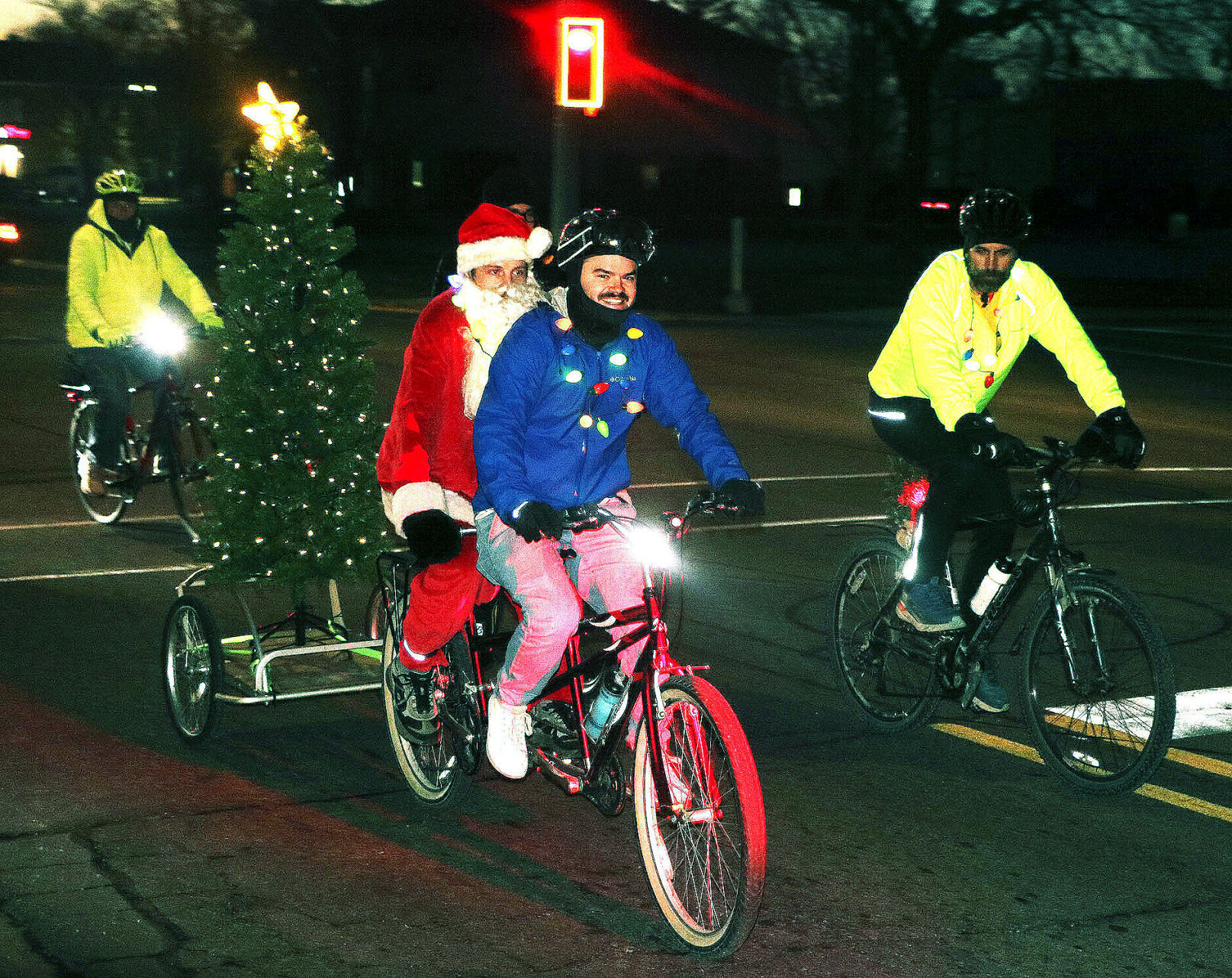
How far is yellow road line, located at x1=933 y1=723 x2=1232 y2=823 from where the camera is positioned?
18.4ft

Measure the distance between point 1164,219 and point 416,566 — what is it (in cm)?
5725

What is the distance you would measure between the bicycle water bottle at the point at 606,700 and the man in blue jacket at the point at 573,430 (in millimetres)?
45

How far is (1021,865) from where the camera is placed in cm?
507

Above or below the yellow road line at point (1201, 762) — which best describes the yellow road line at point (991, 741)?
below

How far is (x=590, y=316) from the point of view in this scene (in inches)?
189

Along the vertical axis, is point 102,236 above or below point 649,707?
above

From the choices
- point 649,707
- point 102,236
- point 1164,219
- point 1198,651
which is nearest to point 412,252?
point 1164,219

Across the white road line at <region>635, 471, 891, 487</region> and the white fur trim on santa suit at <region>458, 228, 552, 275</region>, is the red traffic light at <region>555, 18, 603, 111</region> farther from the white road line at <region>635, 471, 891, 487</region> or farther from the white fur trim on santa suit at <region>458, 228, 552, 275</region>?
the white fur trim on santa suit at <region>458, 228, 552, 275</region>

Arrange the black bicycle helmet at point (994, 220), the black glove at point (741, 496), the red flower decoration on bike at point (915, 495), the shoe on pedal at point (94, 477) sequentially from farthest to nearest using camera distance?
1. the shoe on pedal at point (94, 477)
2. the red flower decoration on bike at point (915, 495)
3. the black bicycle helmet at point (994, 220)
4. the black glove at point (741, 496)

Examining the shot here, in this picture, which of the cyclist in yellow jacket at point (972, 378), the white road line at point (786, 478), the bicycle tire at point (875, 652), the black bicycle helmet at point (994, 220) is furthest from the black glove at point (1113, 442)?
the white road line at point (786, 478)

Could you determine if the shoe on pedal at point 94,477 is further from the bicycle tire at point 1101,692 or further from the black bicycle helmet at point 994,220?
the bicycle tire at point 1101,692

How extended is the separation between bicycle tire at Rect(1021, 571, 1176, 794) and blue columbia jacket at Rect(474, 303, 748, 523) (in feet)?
4.88

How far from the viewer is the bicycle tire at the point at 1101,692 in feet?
17.7

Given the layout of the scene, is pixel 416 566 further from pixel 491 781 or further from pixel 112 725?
pixel 112 725
